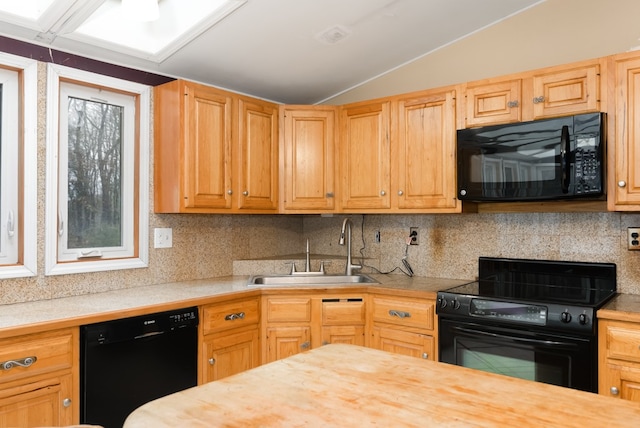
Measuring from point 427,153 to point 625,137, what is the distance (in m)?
1.10

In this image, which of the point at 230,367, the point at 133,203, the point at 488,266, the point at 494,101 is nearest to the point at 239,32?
the point at 133,203

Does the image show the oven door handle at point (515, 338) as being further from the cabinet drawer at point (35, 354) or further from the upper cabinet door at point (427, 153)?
the cabinet drawer at point (35, 354)

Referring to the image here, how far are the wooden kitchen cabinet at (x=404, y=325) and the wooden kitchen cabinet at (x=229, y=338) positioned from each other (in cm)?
75

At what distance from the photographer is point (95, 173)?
2.88 metres

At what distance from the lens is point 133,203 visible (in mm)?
3041

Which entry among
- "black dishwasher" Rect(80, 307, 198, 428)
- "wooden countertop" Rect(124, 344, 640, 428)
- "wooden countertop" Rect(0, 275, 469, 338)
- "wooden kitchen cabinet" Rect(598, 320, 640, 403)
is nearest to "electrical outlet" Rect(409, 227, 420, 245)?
"wooden countertop" Rect(0, 275, 469, 338)

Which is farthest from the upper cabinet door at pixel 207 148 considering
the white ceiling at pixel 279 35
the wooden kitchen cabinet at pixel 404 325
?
the wooden kitchen cabinet at pixel 404 325

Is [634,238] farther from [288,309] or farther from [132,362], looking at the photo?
[132,362]

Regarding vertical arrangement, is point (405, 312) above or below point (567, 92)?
below

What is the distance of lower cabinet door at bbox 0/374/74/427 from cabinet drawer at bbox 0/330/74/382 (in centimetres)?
5

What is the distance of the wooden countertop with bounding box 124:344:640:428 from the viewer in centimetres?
102

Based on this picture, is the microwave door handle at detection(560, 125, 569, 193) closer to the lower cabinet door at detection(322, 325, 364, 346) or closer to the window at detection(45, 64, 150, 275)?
the lower cabinet door at detection(322, 325, 364, 346)

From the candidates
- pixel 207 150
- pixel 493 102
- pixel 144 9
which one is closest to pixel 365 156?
pixel 493 102

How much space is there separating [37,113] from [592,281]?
3.26 metres
